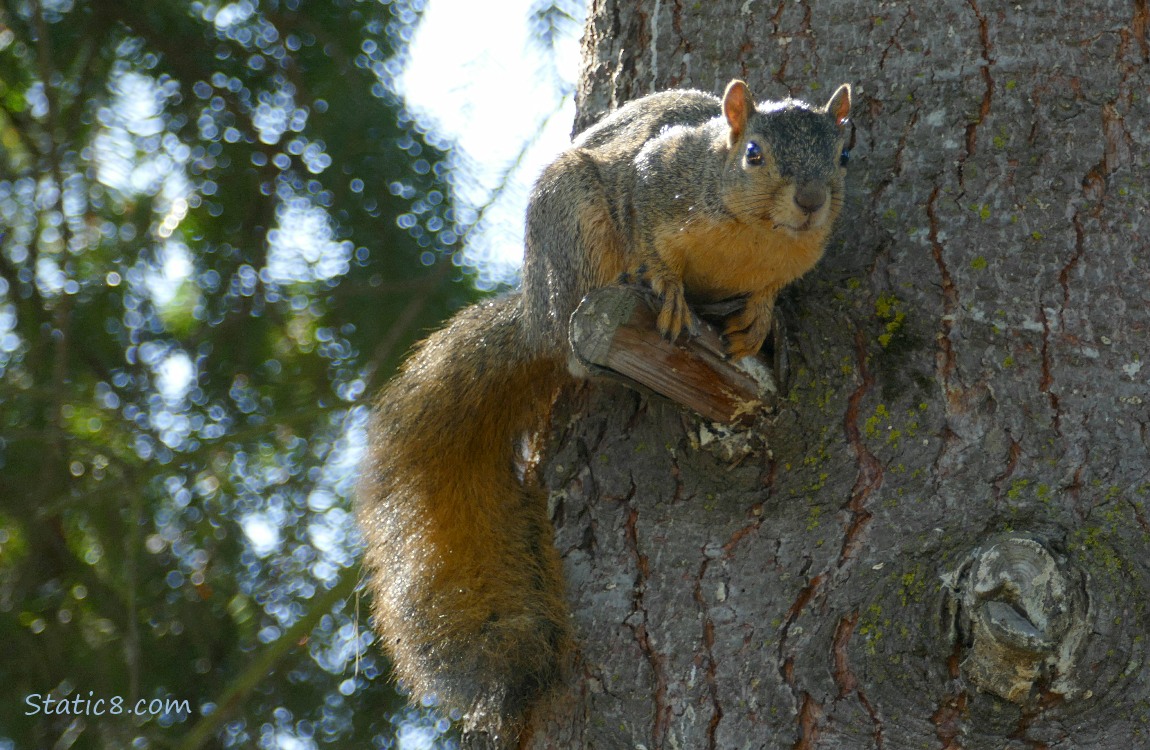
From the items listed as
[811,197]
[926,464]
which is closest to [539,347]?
[811,197]

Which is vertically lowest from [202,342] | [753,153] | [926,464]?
[202,342]

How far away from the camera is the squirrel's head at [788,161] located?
1.38 meters

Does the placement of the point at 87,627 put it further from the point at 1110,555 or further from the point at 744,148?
the point at 1110,555

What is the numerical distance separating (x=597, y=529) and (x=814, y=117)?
59cm

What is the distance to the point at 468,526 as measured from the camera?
169cm

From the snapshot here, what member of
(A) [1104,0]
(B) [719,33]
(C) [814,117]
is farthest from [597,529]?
(A) [1104,0]

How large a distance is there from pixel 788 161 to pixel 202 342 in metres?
1.32

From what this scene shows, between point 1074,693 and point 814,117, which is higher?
point 814,117

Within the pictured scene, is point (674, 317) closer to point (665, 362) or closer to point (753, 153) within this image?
point (665, 362)

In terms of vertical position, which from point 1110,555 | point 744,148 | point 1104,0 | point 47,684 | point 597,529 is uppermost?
point 1104,0

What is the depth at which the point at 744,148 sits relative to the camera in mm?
1496

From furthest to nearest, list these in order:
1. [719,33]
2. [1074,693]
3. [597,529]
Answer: [719,33], [597,529], [1074,693]

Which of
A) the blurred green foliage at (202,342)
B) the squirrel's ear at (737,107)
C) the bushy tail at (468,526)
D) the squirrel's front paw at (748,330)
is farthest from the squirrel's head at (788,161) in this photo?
the blurred green foliage at (202,342)

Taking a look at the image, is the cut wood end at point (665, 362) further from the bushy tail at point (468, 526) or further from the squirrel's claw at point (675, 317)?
the bushy tail at point (468, 526)
